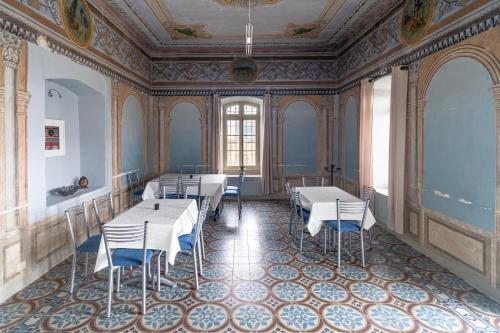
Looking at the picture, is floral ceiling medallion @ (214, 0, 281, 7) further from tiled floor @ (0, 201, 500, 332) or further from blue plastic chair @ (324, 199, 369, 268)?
tiled floor @ (0, 201, 500, 332)

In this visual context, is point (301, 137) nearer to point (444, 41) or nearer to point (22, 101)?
point (444, 41)

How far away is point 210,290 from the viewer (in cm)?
334

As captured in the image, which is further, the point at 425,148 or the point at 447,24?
the point at 425,148

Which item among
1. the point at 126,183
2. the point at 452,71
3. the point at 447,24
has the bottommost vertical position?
the point at 126,183

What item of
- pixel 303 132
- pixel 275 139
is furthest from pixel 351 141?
pixel 275 139

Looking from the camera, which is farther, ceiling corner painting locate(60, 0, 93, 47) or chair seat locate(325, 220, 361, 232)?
ceiling corner painting locate(60, 0, 93, 47)

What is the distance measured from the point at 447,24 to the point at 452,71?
600 millimetres

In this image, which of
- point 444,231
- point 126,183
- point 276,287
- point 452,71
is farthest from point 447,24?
point 126,183

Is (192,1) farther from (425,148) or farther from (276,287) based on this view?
(276,287)

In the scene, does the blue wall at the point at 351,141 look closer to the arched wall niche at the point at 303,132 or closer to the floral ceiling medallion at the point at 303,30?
the arched wall niche at the point at 303,132

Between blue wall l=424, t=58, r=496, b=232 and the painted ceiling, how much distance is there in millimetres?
2031

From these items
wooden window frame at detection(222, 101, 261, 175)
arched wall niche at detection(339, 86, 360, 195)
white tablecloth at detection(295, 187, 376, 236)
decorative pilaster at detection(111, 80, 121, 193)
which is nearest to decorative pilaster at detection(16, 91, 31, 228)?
decorative pilaster at detection(111, 80, 121, 193)

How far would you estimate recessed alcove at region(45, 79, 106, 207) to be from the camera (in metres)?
4.65

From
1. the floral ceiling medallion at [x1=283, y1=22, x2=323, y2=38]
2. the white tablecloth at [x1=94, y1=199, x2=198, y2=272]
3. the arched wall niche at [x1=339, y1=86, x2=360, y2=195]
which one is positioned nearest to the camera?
the white tablecloth at [x1=94, y1=199, x2=198, y2=272]
